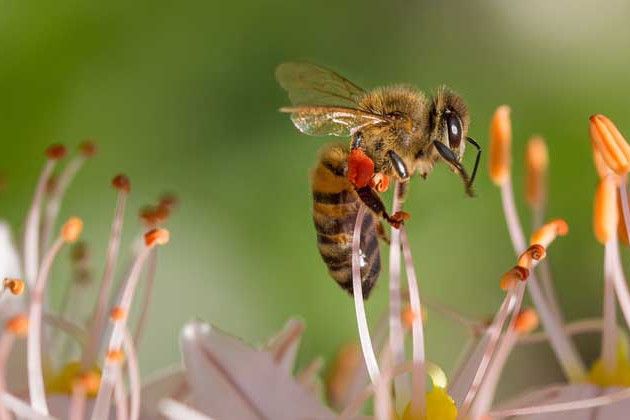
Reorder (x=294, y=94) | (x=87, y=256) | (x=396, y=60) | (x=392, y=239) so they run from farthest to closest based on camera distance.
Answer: (x=396, y=60), (x=87, y=256), (x=294, y=94), (x=392, y=239)

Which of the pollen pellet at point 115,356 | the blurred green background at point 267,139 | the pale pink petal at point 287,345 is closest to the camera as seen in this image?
the pollen pellet at point 115,356

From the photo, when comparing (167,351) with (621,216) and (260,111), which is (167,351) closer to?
(260,111)

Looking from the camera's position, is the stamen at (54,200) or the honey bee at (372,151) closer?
the honey bee at (372,151)

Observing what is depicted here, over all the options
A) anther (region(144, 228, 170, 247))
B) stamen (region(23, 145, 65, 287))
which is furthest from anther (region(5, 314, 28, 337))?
stamen (region(23, 145, 65, 287))

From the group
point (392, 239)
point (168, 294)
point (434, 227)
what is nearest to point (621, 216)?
point (392, 239)

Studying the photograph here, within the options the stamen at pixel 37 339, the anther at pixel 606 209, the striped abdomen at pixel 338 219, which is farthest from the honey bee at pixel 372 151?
the stamen at pixel 37 339

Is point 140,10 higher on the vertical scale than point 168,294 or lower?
higher

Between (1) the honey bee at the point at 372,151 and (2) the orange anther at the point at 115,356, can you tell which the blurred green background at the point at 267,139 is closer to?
(1) the honey bee at the point at 372,151

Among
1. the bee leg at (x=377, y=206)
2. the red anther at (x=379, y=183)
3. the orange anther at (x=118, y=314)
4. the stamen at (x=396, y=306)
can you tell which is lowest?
the orange anther at (x=118, y=314)
